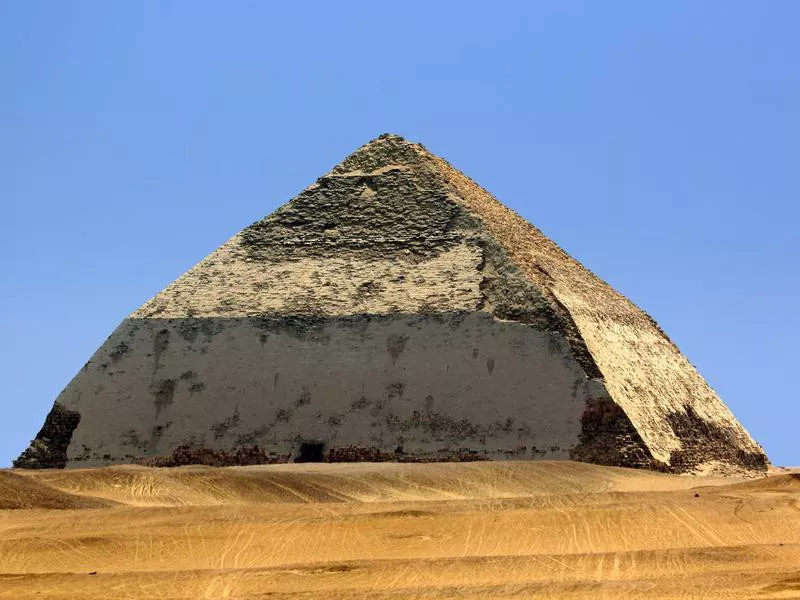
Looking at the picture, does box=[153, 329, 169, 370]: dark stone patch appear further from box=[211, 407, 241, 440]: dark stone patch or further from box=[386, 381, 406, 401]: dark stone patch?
box=[386, 381, 406, 401]: dark stone patch

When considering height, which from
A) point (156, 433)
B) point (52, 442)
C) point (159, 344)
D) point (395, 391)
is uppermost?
point (159, 344)

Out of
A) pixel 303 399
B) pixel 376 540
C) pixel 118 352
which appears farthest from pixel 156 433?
pixel 376 540

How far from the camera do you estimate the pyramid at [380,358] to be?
3166 centimetres

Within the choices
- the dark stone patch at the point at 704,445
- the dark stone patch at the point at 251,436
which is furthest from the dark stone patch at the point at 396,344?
the dark stone patch at the point at 704,445

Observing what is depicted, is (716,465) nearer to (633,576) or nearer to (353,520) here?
(353,520)

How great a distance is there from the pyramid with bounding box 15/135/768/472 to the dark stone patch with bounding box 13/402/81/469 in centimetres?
5

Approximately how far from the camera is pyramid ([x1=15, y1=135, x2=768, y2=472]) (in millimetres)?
31656

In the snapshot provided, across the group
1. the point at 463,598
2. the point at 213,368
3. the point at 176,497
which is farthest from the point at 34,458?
the point at 463,598

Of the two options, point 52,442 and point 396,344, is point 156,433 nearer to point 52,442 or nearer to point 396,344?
point 52,442

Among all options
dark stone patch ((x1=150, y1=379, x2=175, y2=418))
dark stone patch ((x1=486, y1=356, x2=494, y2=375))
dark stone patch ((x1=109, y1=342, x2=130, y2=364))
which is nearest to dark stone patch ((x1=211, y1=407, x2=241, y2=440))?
dark stone patch ((x1=150, y1=379, x2=175, y2=418))

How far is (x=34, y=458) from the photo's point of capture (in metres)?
34.3

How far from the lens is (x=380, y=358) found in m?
33.2

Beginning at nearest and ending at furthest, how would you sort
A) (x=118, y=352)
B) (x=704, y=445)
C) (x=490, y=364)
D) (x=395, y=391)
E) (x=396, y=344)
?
1. (x=490, y=364)
2. (x=395, y=391)
3. (x=396, y=344)
4. (x=118, y=352)
5. (x=704, y=445)

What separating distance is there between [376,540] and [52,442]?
18.9 meters
